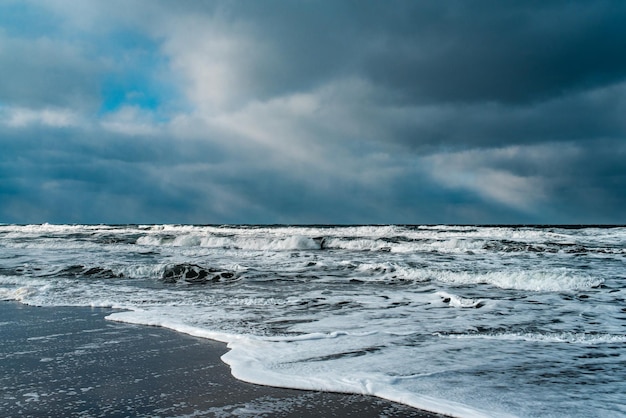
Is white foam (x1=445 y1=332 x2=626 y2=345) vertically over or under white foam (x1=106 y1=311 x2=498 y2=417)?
over

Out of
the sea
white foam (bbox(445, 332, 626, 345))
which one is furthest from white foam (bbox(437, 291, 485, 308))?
white foam (bbox(445, 332, 626, 345))

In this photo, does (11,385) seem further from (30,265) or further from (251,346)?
(30,265)

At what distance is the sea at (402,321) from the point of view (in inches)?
Result: 152

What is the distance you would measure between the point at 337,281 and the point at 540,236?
21.5 m

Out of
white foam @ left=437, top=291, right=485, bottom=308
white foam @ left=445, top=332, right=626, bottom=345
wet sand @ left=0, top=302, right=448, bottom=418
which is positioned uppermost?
white foam @ left=437, top=291, right=485, bottom=308

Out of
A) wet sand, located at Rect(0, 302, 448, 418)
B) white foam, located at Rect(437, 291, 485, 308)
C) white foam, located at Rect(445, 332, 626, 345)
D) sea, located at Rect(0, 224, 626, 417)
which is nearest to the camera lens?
wet sand, located at Rect(0, 302, 448, 418)

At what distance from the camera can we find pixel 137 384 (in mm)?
3957

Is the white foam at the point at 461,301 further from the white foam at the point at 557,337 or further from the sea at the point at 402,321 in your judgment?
the white foam at the point at 557,337

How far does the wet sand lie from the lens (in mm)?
3346

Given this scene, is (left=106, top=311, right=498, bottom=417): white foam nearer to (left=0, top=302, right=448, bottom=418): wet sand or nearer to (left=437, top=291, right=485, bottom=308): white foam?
(left=0, top=302, right=448, bottom=418): wet sand

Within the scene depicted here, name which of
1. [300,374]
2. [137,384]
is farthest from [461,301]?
[137,384]

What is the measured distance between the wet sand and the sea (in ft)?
0.83

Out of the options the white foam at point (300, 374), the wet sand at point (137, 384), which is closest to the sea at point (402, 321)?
the white foam at point (300, 374)

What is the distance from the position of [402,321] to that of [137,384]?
404 cm
